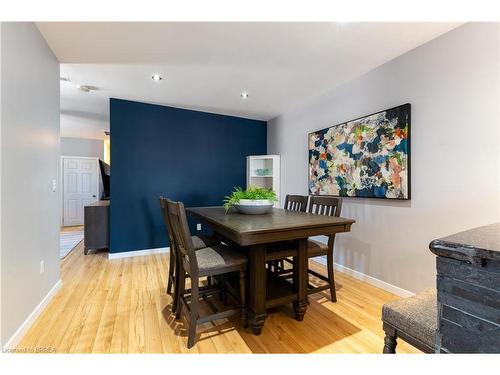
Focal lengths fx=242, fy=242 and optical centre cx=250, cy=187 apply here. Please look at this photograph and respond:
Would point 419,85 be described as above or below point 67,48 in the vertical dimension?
below

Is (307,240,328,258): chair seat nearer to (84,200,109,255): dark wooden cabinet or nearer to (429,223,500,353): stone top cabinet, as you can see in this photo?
(429,223,500,353): stone top cabinet

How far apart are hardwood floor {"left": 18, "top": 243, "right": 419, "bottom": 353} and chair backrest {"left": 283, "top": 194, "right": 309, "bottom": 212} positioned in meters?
0.92

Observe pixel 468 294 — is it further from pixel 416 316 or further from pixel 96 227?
pixel 96 227

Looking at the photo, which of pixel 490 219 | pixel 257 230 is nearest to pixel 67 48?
pixel 257 230

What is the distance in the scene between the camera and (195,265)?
1625mm

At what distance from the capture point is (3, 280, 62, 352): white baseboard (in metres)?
1.56

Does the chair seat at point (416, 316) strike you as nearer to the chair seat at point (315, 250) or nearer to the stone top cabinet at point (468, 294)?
the stone top cabinet at point (468, 294)

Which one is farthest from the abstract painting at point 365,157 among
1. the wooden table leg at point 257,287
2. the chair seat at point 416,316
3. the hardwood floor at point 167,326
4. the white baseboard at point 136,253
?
the white baseboard at point 136,253

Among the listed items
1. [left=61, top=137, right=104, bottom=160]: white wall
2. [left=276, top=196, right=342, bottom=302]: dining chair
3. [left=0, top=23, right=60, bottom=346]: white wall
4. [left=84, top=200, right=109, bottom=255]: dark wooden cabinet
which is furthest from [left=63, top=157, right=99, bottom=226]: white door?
[left=276, top=196, right=342, bottom=302]: dining chair

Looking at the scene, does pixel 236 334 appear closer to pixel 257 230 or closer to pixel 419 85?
pixel 257 230

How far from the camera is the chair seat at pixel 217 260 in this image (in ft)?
5.52
